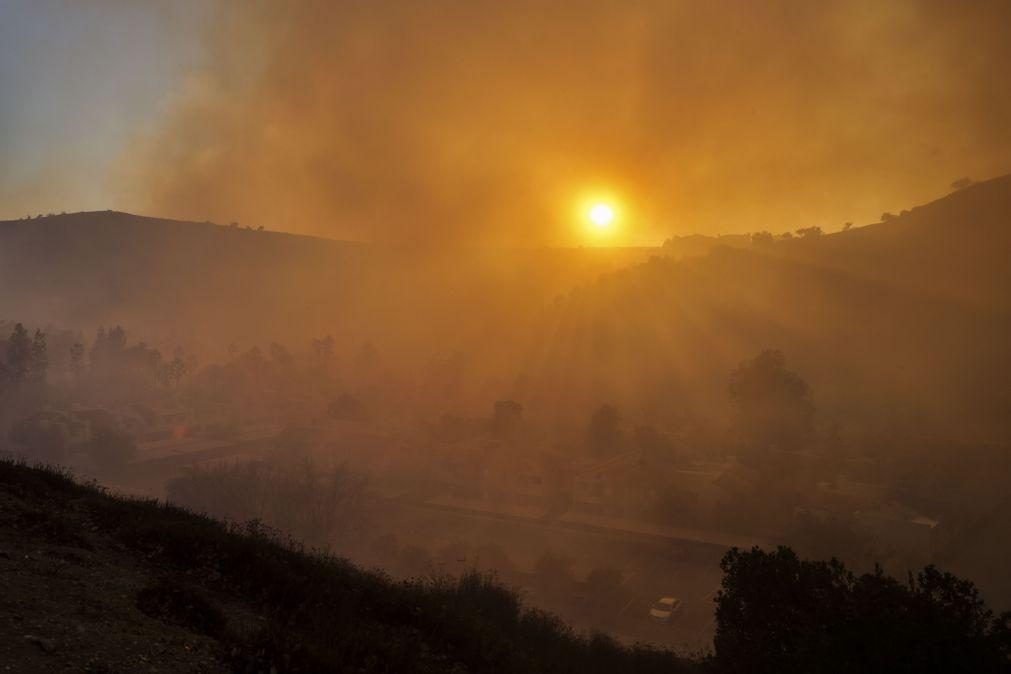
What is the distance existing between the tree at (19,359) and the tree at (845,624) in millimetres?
93619

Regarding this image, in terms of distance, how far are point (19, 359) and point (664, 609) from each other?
8704cm

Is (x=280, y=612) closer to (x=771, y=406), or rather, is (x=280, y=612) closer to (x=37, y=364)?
(x=771, y=406)

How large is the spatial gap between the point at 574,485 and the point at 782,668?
4682 centimetres

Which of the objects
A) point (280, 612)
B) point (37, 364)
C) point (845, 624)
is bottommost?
point (280, 612)

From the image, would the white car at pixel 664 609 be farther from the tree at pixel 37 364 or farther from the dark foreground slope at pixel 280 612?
the tree at pixel 37 364

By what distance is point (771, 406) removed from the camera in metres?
66.9

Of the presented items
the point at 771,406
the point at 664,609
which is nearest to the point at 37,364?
the point at 664,609

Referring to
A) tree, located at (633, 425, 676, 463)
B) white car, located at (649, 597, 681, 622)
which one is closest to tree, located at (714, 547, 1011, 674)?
white car, located at (649, 597, 681, 622)

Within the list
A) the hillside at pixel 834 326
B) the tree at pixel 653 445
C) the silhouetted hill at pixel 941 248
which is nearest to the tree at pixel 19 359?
the hillside at pixel 834 326

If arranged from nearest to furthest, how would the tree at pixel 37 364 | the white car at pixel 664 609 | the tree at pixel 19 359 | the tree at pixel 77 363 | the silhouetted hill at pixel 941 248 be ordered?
the white car at pixel 664 609 → the tree at pixel 19 359 → the tree at pixel 37 364 → the tree at pixel 77 363 → the silhouetted hill at pixel 941 248

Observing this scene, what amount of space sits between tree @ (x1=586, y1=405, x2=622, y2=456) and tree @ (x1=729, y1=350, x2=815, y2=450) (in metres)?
14.9

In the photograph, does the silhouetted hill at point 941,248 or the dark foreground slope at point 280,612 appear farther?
the silhouetted hill at point 941,248

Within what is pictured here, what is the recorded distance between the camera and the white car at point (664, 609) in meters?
35.3

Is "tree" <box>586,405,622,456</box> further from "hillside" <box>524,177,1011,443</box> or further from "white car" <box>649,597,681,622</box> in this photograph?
"white car" <box>649,597,681,622</box>
